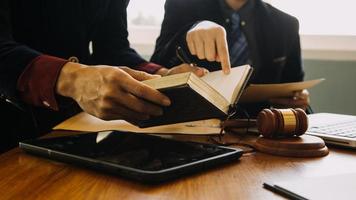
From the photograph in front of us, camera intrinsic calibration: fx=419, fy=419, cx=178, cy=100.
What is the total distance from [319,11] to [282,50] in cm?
53

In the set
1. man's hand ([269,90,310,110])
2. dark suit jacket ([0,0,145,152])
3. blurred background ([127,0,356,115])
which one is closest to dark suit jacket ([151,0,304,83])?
blurred background ([127,0,356,115])

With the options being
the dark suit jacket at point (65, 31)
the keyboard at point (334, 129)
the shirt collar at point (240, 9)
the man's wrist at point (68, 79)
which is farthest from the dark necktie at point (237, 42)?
the man's wrist at point (68, 79)

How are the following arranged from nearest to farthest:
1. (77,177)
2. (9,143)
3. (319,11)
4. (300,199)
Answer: (300,199), (77,177), (9,143), (319,11)

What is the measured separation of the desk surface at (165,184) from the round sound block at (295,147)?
1 cm

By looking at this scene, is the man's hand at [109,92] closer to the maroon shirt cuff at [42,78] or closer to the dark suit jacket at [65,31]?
the maroon shirt cuff at [42,78]

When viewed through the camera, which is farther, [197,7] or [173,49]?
[197,7]

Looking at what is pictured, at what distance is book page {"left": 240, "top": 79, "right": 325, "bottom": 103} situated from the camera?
918 millimetres

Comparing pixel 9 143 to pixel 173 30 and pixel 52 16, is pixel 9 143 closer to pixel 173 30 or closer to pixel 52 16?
pixel 52 16

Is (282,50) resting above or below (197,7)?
below

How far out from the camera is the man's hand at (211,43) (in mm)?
840

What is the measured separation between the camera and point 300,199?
1.33 ft

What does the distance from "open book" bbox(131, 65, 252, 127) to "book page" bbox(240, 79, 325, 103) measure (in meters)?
0.16

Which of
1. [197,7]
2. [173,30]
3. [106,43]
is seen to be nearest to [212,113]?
[106,43]

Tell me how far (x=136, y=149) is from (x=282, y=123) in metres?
0.23
